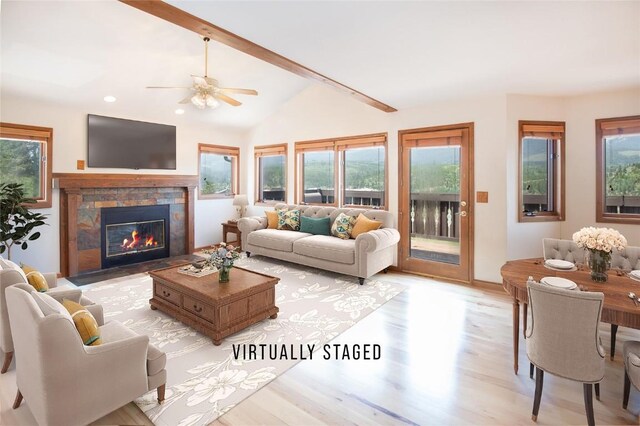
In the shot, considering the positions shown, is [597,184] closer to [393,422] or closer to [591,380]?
[591,380]

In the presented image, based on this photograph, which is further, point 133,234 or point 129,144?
point 133,234

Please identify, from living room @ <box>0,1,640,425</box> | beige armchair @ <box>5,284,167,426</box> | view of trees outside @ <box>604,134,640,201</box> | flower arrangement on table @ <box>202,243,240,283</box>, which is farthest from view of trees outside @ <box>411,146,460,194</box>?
beige armchair @ <box>5,284,167,426</box>

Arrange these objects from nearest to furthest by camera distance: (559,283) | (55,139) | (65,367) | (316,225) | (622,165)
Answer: (65,367) < (559,283) < (622,165) < (55,139) < (316,225)

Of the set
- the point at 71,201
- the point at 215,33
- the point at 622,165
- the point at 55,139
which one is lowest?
the point at 71,201

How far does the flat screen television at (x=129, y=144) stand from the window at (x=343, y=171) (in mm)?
2445

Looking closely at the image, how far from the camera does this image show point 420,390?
2.18m

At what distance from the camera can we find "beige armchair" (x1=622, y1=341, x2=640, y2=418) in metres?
1.77

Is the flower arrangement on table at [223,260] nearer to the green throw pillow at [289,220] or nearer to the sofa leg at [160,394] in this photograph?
the sofa leg at [160,394]

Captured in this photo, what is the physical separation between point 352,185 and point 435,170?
1527 millimetres

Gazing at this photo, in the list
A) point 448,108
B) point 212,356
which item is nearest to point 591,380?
point 212,356

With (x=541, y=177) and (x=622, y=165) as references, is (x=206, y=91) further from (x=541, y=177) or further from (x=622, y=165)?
(x=622, y=165)

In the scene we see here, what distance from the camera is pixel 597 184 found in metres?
3.99

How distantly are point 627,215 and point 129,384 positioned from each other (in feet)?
17.8

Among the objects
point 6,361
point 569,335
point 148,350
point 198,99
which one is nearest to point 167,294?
point 6,361
